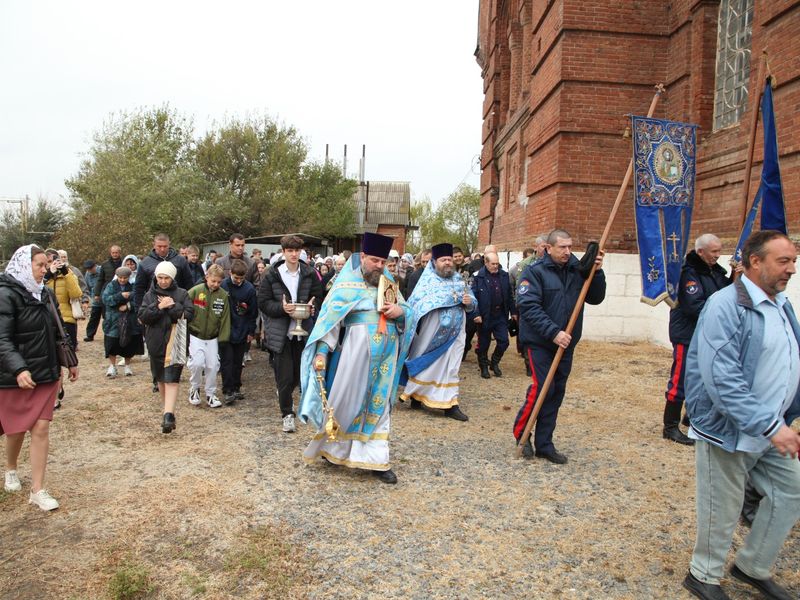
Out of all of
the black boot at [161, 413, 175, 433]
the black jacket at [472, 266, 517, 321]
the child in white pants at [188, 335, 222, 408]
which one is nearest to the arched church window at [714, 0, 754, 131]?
the black jacket at [472, 266, 517, 321]

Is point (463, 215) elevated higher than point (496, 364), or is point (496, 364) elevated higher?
point (463, 215)

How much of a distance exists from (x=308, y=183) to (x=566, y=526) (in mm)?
38688

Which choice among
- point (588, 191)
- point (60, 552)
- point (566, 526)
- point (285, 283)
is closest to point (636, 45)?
point (588, 191)

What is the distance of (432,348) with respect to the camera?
7.64 m

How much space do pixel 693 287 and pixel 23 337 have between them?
5.63 m

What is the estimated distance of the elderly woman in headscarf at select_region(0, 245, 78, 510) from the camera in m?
4.39

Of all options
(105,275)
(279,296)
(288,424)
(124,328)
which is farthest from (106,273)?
(288,424)

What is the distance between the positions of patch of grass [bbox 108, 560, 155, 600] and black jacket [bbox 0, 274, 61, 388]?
167cm

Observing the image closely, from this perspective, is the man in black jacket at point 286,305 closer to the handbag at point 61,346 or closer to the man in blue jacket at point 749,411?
the handbag at point 61,346

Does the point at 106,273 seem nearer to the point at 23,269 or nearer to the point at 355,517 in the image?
the point at 23,269

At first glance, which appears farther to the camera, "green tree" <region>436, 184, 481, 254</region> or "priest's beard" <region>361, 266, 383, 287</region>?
"green tree" <region>436, 184, 481, 254</region>

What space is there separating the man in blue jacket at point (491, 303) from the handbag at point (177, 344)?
4.45 m

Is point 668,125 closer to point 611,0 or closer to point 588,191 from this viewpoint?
point 588,191

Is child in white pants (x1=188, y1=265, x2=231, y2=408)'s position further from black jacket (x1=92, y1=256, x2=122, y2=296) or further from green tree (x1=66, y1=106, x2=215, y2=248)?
green tree (x1=66, y1=106, x2=215, y2=248)
